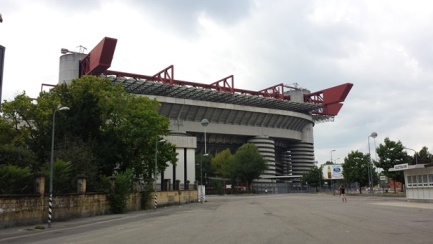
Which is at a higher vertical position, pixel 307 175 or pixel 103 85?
pixel 103 85

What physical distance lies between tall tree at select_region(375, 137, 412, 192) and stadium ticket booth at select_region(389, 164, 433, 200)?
1927 cm

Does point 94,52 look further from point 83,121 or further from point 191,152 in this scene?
point 83,121

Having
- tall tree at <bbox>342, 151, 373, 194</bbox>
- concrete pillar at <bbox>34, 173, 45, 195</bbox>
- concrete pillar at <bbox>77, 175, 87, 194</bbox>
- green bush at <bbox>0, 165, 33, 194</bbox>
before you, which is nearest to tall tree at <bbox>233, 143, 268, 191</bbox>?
tall tree at <bbox>342, 151, 373, 194</bbox>

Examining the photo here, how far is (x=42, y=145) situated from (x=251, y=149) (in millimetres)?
67447

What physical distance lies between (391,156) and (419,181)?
21.7 metres

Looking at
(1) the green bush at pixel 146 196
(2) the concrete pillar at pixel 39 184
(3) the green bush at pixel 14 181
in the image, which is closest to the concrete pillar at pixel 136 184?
(1) the green bush at pixel 146 196

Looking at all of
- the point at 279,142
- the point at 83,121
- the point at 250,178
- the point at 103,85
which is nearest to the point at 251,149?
the point at 250,178

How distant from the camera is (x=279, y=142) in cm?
13200

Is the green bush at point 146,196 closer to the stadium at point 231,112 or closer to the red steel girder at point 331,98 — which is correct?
the stadium at point 231,112

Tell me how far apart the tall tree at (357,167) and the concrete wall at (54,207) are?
147ft

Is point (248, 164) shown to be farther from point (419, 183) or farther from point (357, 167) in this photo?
point (419, 183)

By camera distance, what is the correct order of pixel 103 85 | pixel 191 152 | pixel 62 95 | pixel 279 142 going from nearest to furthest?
pixel 62 95 → pixel 103 85 → pixel 191 152 → pixel 279 142

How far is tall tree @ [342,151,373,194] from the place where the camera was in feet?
Answer: 241

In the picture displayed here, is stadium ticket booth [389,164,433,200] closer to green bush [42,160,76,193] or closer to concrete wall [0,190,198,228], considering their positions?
concrete wall [0,190,198,228]
